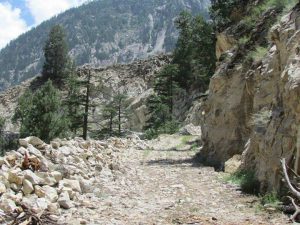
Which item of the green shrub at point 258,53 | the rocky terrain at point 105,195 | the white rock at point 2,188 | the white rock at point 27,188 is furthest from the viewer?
A: the green shrub at point 258,53

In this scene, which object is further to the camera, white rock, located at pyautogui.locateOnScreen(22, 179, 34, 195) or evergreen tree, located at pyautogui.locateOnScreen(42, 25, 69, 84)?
evergreen tree, located at pyautogui.locateOnScreen(42, 25, 69, 84)

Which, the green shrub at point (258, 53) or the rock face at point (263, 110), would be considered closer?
the rock face at point (263, 110)

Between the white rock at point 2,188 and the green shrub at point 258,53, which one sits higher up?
the green shrub at point 258,53

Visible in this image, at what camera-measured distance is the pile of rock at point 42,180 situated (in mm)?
8594

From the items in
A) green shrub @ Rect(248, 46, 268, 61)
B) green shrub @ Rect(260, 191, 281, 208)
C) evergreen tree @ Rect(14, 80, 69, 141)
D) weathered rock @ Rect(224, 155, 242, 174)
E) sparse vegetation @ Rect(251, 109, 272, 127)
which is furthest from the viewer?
evergreen tree @ Rect(14, 80, 69, 141)

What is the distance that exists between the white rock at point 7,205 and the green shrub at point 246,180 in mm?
5744

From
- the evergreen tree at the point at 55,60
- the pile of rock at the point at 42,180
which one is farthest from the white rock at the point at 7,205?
the evergreen tree at the point at 55,60

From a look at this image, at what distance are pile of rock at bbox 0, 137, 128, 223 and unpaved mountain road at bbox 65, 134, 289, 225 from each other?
37 centimetres

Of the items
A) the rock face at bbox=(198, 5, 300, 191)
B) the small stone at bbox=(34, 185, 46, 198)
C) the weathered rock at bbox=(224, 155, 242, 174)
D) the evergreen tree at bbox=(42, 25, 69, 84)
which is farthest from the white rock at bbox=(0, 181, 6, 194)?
the evergreen tree at bbox=(42, 25, 69, 84)

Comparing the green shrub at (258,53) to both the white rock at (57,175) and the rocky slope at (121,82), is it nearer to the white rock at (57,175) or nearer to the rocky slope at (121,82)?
the white rock at (57,175)

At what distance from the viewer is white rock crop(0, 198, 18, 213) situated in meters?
8.03

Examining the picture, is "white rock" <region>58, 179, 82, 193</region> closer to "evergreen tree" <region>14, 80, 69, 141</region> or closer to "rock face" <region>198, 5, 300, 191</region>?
"rock face" <region>198, 5, 300, 191</region>

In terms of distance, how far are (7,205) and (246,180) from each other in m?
6.24

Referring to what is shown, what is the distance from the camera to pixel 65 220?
325 inches
